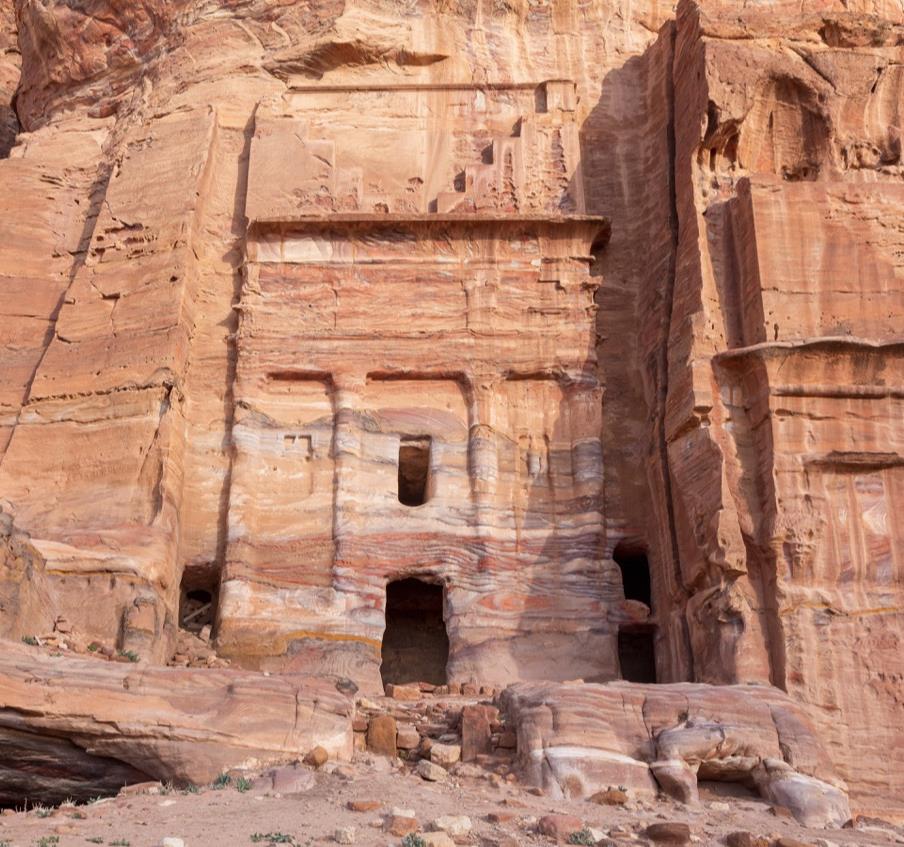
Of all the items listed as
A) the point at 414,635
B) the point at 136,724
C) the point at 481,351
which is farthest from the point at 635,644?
the point at 136,724

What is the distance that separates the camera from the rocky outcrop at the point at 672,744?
10.2m

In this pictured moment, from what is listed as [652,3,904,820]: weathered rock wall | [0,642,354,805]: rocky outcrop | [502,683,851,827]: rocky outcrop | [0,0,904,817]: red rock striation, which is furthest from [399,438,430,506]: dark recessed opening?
[0,642,354,805]: rocky outcrop

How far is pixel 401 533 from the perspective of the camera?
1544 cm

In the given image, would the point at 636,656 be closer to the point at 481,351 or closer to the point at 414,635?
the point at 414,635

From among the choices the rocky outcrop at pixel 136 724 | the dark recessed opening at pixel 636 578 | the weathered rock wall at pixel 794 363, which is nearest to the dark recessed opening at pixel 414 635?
the dark recessed opening at pixel 636 578

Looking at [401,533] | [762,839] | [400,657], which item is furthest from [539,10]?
[762,839]

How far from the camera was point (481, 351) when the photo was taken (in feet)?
54.2

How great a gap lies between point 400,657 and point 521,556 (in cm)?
198

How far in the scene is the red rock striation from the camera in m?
13.4

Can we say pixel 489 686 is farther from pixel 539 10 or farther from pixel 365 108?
pixel 539 10

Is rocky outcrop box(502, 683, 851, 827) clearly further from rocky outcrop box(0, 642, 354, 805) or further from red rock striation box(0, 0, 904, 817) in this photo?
rocky outcrop box(0, 642, 354, 805)

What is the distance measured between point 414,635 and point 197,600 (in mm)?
2856

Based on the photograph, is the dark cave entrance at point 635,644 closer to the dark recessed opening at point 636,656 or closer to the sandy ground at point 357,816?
the dark recessed opening at point 636,656

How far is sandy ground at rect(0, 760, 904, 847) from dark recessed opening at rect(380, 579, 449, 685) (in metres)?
4.75
